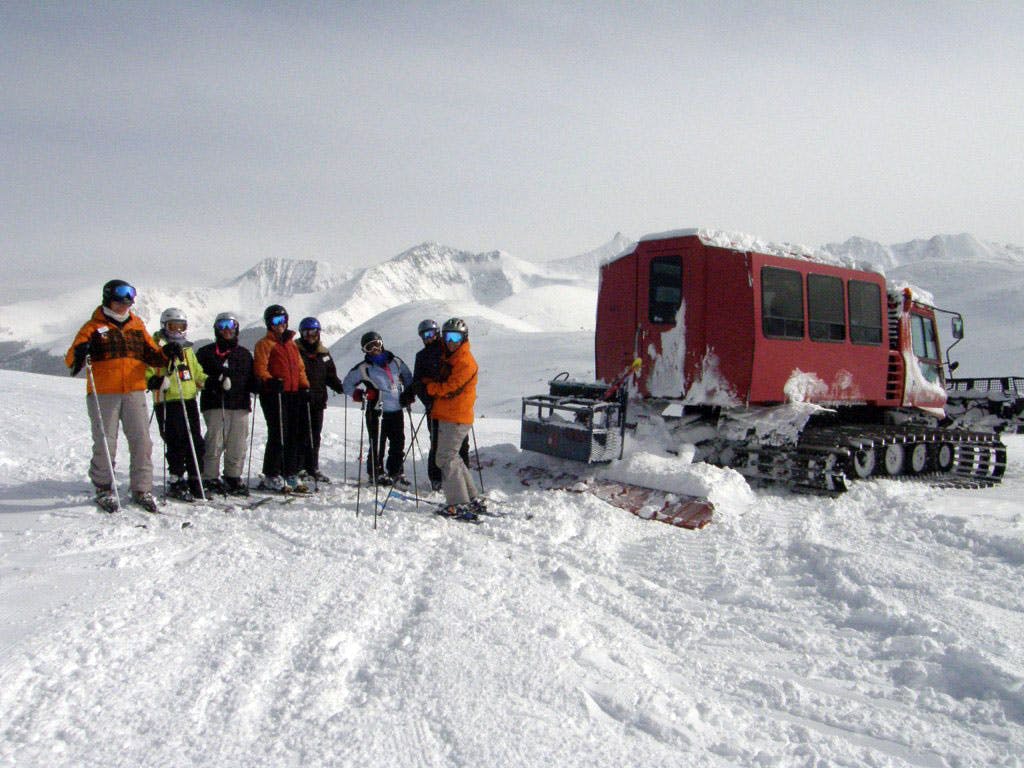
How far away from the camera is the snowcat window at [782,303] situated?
8.28 meters

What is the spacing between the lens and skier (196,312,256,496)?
6.70 meters

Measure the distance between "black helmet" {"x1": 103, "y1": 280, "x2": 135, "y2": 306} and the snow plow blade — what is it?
15.3ft

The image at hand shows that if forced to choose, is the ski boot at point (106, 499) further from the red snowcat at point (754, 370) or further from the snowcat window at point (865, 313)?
the snowcat window at point (865, 313)

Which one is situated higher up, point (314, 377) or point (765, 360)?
point (765, 360)

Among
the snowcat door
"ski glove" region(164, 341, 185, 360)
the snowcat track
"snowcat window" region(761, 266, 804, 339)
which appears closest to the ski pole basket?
the snowcat track

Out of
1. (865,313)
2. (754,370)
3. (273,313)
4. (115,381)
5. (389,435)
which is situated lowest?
(389,435)

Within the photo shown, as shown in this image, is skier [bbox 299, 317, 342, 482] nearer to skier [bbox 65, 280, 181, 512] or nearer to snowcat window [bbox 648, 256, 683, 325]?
skier [bbox 65, 280, 181, 512]

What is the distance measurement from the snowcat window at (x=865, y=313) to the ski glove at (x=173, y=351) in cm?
839

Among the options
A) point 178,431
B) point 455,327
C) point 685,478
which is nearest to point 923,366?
point 685,478

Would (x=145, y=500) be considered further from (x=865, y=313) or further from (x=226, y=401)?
(x=865, y=313)

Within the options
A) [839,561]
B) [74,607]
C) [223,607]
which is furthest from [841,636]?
[74,607]

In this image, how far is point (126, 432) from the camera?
19.6 feet

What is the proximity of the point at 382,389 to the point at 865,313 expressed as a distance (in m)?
6.81

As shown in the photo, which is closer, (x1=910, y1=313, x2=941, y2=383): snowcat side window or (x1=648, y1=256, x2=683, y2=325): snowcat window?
(x1=648, y1=256, x2=683, y2=325): snowcat window
